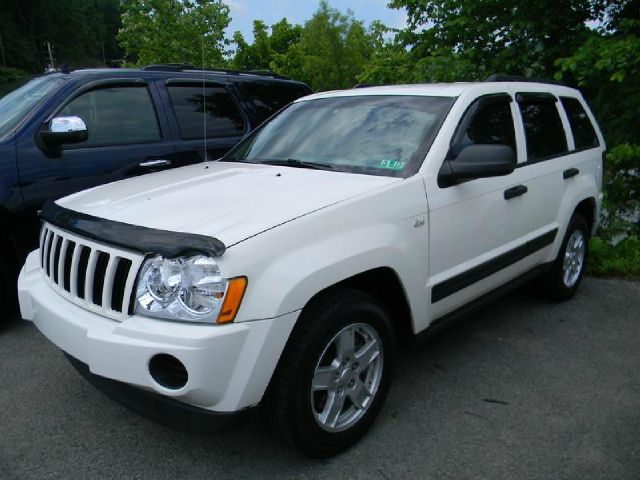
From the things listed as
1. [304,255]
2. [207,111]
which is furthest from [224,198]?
[207,111]

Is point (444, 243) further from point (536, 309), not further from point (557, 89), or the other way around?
point (557, 89)

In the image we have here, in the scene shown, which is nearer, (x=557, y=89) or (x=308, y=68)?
(x=557, y=89)

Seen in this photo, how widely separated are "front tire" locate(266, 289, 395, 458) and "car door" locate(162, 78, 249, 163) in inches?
114

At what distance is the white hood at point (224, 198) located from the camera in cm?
235

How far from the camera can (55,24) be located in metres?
67.7

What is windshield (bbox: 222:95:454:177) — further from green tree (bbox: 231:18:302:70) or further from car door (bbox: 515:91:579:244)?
green tree (bbox: 231:18:302:70)

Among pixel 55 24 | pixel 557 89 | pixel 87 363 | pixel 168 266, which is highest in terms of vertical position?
pixel 55 24

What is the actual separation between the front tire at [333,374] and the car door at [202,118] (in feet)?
9.52

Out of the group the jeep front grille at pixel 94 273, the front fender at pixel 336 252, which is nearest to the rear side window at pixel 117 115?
the jeep front grille at pixel 94 273

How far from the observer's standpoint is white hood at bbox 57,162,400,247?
2.35m

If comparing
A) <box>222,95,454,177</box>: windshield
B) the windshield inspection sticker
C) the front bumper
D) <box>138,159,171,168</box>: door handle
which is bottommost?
the front bumper

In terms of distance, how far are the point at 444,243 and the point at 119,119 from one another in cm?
299

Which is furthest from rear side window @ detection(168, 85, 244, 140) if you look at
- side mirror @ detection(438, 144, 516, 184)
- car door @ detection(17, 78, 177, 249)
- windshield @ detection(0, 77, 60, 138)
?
side mirror @ detection(438, 144, 516, 184)

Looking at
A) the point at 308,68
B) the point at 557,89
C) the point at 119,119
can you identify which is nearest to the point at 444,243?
the point at 557,89
